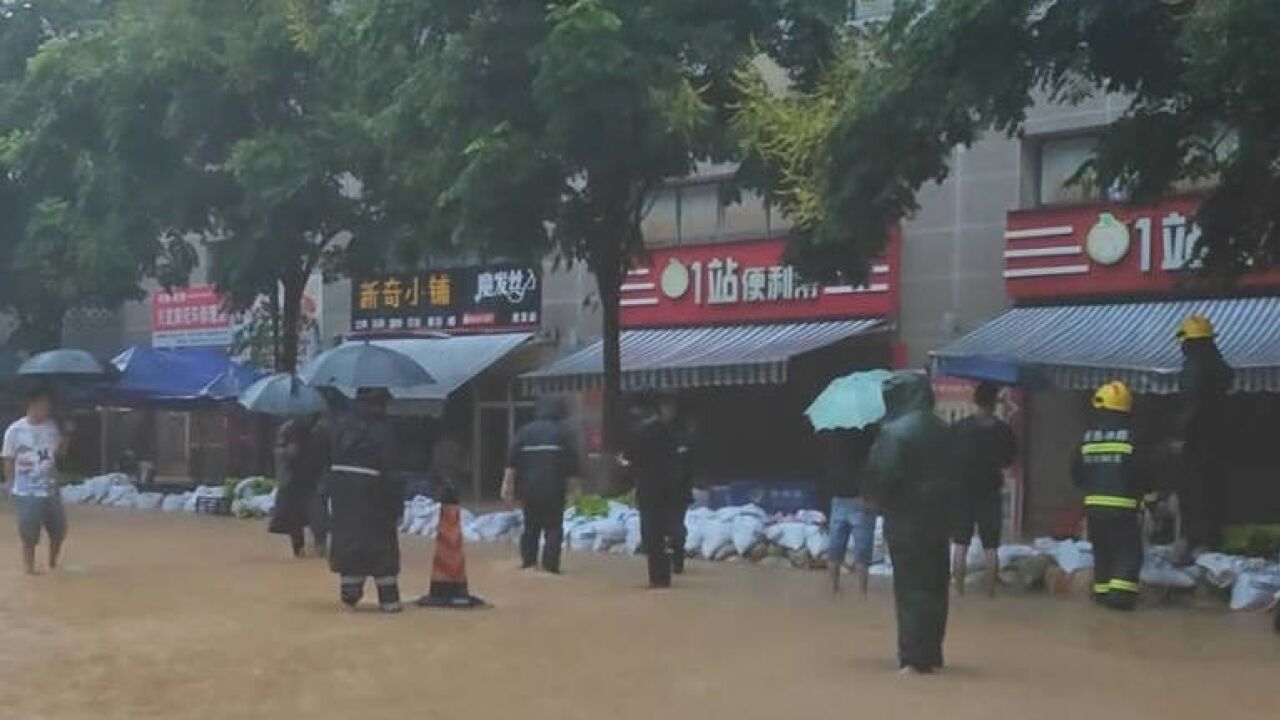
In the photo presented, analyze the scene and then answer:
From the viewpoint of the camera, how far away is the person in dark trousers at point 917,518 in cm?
942

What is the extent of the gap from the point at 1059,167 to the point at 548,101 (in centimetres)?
768

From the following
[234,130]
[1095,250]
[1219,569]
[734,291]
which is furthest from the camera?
[734,291]

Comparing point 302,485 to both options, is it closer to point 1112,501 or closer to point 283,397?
point 283,397

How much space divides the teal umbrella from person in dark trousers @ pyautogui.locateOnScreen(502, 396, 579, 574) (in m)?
2.24

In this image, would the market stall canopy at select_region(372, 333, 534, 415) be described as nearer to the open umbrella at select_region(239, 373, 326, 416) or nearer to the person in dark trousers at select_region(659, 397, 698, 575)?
the open umbrella at select_region(239, 373, 326, 416)

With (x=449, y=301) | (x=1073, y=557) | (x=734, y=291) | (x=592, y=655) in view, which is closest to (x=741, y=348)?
(x=734, y=291)

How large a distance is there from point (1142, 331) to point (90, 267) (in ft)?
46.7

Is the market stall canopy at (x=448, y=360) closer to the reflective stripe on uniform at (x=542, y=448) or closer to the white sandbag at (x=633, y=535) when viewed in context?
the white sandbag at (x=633, y=535)

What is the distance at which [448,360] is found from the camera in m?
28.1

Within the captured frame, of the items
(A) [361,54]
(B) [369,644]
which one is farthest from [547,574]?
(A) [361,54]

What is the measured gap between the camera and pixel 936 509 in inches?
374

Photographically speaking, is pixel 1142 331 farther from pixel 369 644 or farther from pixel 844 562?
pixel 369 644

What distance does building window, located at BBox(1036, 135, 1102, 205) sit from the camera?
21188mm

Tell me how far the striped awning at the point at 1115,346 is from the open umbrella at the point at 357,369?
572cm
